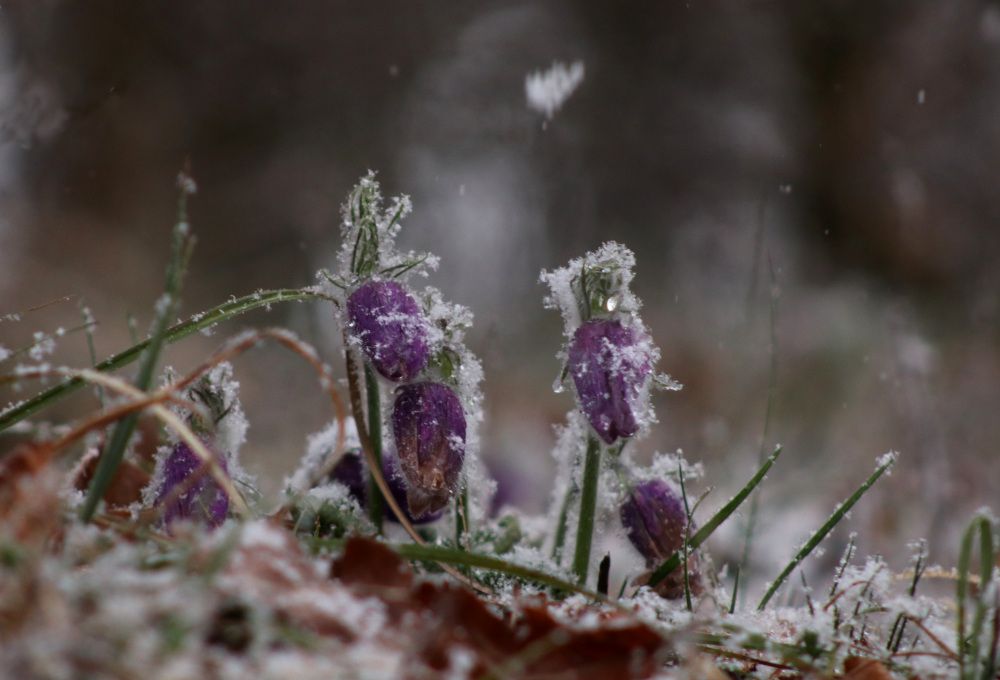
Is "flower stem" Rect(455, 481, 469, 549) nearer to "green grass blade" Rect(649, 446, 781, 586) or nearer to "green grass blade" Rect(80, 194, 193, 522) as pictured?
"green grass blade" Rect(649, 446, 781, 586)

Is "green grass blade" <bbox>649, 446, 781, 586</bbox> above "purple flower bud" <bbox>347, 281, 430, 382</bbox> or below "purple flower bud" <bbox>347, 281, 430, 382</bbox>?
below

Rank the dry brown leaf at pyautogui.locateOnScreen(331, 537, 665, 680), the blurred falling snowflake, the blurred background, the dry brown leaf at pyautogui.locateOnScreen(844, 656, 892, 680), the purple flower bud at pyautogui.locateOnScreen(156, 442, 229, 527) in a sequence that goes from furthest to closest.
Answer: the blurred falling snowflake
the blurred background
the purple flower bud at pyautogui.locateOnScreen(156, 442, 229, 527)
the dry brown leaf at pyautogui.locateOnScreen(844, 656, 892, 680)
the dry brown leaf at pyautogui.locateOnScreen(331, 537, 665, 680)

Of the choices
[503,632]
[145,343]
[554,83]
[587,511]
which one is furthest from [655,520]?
[554,83]

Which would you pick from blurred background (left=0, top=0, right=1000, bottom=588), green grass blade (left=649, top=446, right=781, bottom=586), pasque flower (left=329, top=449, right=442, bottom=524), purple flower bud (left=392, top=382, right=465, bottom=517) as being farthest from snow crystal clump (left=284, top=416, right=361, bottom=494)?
blurred background (left=0, top=0, right=1000, bottom=588)

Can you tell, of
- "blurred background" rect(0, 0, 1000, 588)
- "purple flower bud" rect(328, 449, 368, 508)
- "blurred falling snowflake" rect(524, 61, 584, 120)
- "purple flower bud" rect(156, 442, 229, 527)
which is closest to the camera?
"purple flower bud" rect(156, 442, 229, 527)

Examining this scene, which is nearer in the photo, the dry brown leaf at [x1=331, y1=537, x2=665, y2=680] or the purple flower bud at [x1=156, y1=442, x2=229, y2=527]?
the dry brown leaf at [x1=331, y1=537, x2=665, y2=680]

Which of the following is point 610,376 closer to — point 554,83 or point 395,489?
point 395,489

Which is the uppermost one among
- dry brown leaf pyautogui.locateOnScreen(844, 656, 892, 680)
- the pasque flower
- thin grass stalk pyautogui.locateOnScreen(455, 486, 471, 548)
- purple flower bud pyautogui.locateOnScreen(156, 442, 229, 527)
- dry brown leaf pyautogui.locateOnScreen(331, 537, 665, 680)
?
the pasque flower

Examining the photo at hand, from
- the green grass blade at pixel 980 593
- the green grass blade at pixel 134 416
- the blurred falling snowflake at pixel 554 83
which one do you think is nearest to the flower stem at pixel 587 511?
the green grass blade at pixel 980 593
